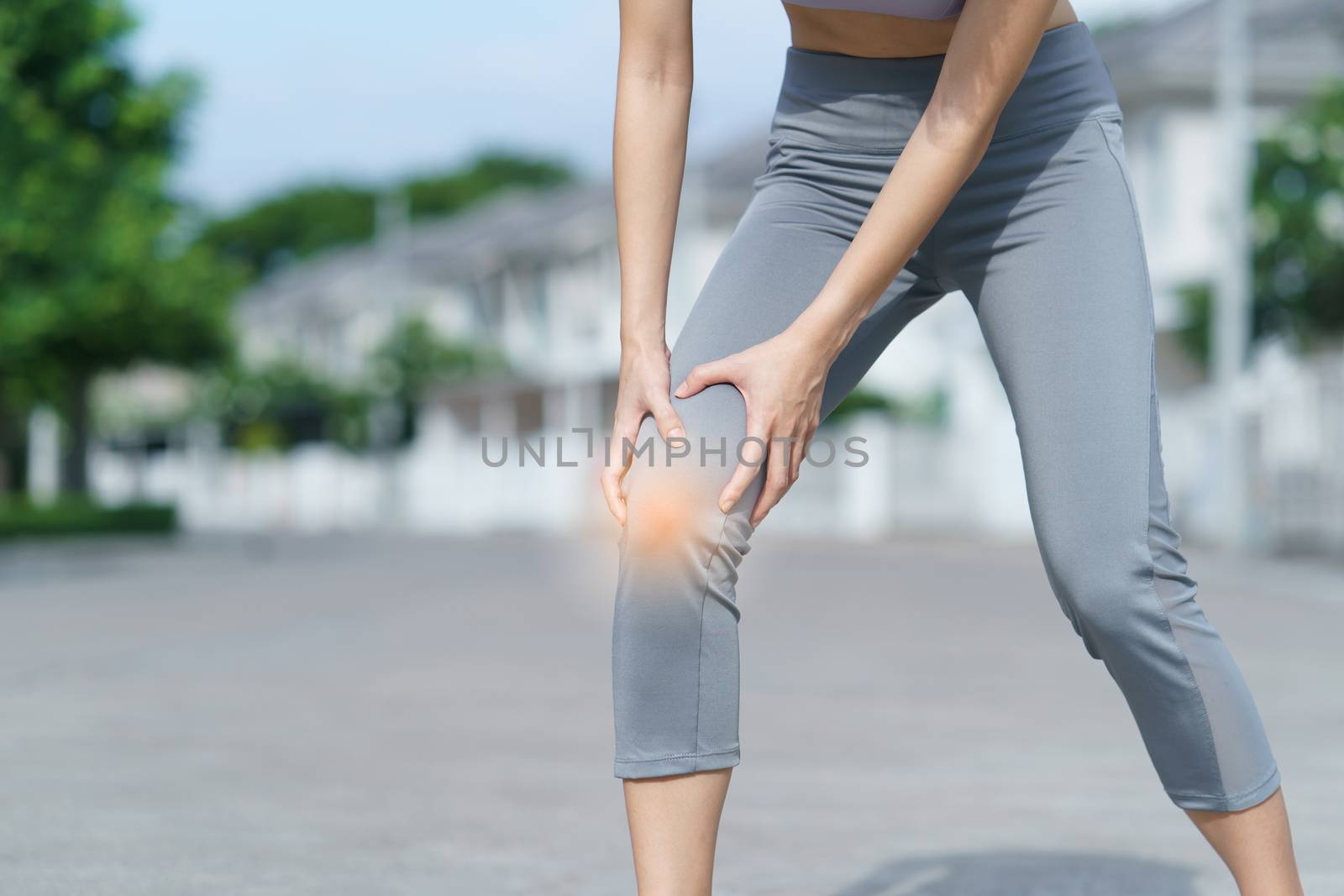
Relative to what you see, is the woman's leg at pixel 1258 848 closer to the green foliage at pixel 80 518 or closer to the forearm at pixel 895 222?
the forearm at pixel 895 222

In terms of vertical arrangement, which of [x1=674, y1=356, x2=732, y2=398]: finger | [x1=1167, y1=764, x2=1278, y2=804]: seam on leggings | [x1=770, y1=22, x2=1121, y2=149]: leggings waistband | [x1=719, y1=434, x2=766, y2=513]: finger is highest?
[x1=770, y1=22, x2=1121, y2=149]: leggings waistband

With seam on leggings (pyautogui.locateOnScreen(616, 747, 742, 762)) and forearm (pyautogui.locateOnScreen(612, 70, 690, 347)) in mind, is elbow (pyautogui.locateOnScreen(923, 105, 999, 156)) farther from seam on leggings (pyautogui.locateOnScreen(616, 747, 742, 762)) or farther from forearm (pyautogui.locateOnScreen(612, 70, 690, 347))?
seam on leggings (pyautogui.locateOnScreen(616, 747, 742, 762))

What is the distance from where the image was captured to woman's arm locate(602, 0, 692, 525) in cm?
206

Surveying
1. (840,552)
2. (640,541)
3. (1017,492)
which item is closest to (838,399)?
(640,541)

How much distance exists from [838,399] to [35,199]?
17638mm

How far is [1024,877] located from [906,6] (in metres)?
1.70

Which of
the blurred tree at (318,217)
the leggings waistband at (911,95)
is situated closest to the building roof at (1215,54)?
the leggings waistband at (911,95)

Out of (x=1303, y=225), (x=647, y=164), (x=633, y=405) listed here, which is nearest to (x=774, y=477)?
(x=633, y=405)

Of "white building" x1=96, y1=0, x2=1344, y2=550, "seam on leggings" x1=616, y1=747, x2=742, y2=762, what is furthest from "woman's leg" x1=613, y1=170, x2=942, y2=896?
"white building" x1=96, y1=0, x2=1344, y2=550

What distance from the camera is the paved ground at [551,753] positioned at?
3209 millimetres

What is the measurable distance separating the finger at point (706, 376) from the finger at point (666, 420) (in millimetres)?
23

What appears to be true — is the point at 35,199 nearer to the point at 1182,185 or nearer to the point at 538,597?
the point at 538,597

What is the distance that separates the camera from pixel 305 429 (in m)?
54.2

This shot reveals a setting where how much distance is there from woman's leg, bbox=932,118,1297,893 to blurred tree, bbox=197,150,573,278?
82.2 m
